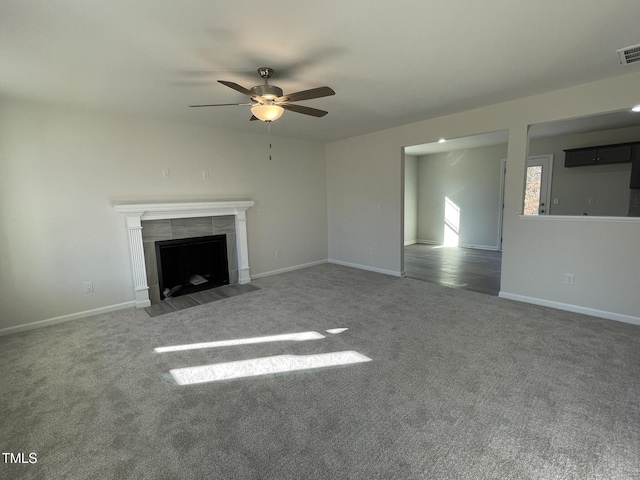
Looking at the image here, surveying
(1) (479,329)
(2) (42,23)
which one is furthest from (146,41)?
(1) (479,329)

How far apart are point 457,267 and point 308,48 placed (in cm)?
473

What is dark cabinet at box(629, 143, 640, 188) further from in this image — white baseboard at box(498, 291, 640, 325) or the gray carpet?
the gray carpet

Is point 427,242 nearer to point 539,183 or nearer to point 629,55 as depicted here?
point 539,183

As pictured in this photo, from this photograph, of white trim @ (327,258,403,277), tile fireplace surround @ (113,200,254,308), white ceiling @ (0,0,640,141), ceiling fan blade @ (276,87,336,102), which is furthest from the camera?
white trim @ (327,258,403,277)

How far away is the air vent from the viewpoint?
90.6 inches

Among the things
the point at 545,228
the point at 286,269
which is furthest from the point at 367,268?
the point at 545,228

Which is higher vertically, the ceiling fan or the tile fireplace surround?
the ceiling fan

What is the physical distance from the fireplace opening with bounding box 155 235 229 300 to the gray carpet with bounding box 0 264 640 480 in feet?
3.42

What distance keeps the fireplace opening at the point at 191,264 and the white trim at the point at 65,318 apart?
495mm

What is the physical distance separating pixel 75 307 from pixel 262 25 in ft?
12.4

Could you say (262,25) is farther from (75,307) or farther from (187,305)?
(75,307)

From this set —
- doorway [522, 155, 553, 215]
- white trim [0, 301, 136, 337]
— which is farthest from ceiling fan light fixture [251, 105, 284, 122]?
doorway [522, 155, 553, 215]

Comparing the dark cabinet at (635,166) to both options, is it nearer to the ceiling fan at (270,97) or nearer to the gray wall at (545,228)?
the gray wall at (545,228)

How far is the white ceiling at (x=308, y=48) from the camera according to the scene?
1.76m
